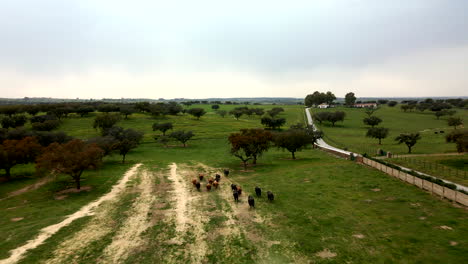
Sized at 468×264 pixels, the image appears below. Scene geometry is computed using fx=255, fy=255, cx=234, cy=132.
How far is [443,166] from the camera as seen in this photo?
140ft

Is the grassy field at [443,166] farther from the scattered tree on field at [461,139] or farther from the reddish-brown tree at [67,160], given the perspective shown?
the reddish-brown tree at [67,160]

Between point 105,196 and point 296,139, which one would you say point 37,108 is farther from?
point 296,139

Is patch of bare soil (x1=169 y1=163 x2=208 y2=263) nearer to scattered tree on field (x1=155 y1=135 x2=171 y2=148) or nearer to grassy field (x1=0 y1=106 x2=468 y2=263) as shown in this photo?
grassy field (x1=0 y1=106 x2=468 y2=263)

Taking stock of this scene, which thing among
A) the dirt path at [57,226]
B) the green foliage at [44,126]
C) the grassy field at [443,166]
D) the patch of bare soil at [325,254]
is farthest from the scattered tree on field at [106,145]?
the grassy field at [443,166]

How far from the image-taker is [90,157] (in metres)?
37.2

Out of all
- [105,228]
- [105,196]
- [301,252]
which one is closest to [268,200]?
[301,252]

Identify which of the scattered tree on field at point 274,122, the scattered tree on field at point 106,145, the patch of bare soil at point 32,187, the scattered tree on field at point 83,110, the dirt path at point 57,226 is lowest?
the patch of bare soil at point 32,187

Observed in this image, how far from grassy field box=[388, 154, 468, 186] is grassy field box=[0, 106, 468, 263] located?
25.8ft

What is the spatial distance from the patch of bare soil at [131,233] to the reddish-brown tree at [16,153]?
25.7 m

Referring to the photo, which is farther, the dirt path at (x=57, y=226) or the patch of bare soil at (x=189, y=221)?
the patch of bare soil at (x=189, y=221)

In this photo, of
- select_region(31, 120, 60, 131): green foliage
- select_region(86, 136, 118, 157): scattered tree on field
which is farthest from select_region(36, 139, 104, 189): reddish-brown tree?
select_region(31, 120, 60, 131): green foliage

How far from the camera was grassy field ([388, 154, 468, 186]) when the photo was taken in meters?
36.8

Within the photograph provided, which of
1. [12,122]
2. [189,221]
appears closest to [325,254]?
[189,221]

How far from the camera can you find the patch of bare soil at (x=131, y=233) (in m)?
19.3
